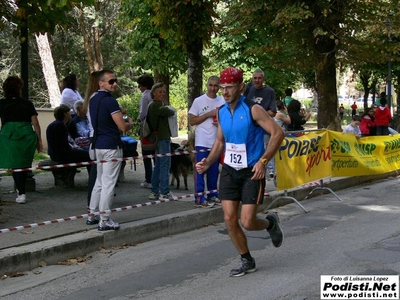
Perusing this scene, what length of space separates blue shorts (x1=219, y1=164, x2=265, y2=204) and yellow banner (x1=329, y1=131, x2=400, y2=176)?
6.41 meters

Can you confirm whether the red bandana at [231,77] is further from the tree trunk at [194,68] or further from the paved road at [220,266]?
the tree trunk at [194,68]

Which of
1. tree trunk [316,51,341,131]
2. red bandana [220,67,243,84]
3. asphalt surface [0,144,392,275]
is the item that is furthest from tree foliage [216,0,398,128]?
red bandana [220,67,243,84]

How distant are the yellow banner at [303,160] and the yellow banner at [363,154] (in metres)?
0.53

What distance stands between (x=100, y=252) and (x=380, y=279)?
3368 mm

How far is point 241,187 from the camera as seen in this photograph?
6.52 m

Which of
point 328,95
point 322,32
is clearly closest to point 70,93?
point 322,32

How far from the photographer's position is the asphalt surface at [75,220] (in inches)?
289

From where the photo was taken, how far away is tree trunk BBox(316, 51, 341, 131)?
18.1 meters

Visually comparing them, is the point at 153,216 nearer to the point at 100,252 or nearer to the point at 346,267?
the point at 100,252

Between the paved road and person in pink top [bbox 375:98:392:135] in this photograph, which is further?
person in pink top [bbox 375:98:392:135]

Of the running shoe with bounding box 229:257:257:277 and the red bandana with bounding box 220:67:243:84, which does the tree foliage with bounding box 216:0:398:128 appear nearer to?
the red bandana with bounding box 220:67:243:84

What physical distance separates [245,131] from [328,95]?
12181 mm

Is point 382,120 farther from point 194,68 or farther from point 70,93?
point 70,93

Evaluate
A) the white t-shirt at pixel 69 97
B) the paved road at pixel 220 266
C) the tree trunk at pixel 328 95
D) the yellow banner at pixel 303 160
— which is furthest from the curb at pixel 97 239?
the tree trunk at pixel 328 95
